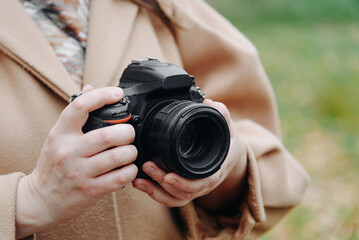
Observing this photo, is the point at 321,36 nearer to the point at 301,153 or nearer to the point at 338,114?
the point at 338,114

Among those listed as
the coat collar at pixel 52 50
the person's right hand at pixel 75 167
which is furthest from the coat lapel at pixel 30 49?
the person's right hand at pixel 75 167

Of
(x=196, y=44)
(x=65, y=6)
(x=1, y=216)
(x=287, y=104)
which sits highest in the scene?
(x=65, y=6)

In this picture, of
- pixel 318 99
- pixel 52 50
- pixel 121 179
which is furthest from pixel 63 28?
pixel 318 99

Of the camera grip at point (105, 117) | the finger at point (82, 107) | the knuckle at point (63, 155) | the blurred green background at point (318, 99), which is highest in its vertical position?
the finger at point (82, 107)

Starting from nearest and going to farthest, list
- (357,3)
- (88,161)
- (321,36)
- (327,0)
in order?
(88,161), (357,3), (321,36), (327,0)

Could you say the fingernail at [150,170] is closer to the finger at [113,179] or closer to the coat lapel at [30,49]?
the finger at [113,179]

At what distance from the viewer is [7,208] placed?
797mm

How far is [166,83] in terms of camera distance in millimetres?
838

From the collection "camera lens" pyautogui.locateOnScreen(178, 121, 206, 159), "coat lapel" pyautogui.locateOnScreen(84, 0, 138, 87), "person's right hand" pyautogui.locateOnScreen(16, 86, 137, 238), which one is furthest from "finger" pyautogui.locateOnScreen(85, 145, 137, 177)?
"coat lapel" pyautogui.locateOnScreen(84, 0, 138, 87)

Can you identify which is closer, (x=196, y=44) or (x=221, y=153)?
(x=221, y=153)

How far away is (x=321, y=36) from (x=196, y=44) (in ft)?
13.7

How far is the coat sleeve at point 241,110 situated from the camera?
1061 millimetres

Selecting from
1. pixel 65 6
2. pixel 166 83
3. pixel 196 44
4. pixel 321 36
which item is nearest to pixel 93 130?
pixel 166 83

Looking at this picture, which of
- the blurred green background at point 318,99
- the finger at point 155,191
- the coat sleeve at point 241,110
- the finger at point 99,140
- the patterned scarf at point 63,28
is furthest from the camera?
the blurred green background at point 318,99
